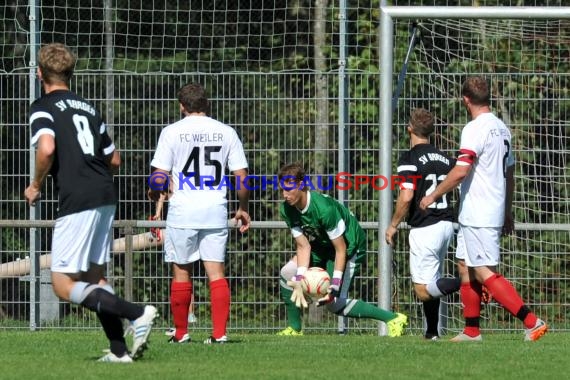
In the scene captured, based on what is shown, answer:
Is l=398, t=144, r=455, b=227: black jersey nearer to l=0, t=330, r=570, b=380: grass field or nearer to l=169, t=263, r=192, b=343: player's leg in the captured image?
l=0, t=330, r=570, b=380: grass field

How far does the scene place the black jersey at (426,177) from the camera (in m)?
11.2


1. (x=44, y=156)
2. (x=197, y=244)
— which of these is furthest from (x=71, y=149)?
(x=197, y=244)

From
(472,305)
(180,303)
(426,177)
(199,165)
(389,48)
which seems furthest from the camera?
(389,48)

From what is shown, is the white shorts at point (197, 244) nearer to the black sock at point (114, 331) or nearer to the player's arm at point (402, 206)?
the player's arm at point (402, 206)

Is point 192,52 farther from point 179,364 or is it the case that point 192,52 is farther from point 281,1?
point 179,364

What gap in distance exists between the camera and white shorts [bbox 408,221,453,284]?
11.3 metres

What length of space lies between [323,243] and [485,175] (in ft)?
6.47

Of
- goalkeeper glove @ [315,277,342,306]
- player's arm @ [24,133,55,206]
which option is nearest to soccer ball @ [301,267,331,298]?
goalkeeper glove @ [315,277,342,306]

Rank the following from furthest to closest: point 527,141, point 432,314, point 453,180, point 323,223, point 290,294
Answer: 1. point 527,141
2. point 290,294
3. point 432,314
4. point 323,223
5. point 453,180

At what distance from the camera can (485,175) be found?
34.2 ft

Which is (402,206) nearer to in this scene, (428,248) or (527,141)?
(428,248)

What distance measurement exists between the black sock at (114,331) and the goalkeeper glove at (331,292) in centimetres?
324

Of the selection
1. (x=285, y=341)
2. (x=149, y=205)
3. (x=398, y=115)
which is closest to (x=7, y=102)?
(x=149, y=205)

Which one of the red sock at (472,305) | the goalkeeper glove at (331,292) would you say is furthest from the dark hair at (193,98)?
the red sock at (472,305)
